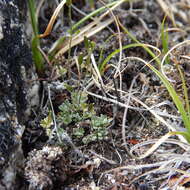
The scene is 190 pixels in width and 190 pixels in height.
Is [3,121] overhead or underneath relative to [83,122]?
overhead

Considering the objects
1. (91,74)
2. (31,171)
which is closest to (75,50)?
(91,74)

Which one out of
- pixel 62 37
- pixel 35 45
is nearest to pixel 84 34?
pixel 62 37

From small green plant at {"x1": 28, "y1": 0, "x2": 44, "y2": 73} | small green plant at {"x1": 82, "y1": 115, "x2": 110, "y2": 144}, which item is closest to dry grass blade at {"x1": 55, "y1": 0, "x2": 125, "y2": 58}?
small green plant at {"x1": 28, "y1": 0, "x2": 44, "y2": 73}

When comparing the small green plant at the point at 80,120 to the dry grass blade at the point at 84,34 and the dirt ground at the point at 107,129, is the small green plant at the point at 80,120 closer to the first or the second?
the dirt ground at the point at 107,129

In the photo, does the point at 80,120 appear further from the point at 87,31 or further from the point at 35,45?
the point at 87,31

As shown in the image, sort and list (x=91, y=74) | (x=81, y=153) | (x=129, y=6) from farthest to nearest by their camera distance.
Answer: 1. (x=129, y=6)
2. (x=91, y=74)
3. (x=81, y=153)

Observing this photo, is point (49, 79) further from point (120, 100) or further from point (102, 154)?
point (102, 154)

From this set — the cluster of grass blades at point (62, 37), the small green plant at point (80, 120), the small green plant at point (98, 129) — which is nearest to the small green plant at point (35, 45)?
the cluster of grass blades at point (62, 37)

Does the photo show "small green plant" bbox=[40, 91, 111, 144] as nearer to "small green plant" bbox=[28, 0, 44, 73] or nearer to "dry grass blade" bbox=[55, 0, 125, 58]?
"small green plant" bbox=[28, 0, 44, 73]

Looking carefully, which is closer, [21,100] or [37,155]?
[37,155]
